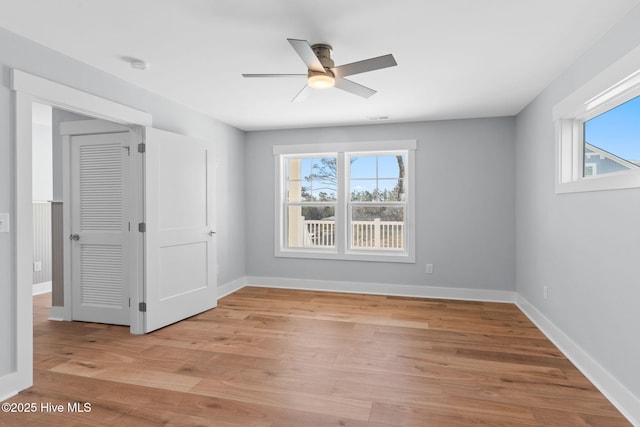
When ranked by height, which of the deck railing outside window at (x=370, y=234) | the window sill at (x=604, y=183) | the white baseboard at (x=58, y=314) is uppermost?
the window sill at (x=604, y=183)

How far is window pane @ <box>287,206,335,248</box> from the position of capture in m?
5.64

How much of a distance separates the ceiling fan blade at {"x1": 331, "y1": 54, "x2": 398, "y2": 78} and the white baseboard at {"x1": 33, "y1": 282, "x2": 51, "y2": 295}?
5178mm

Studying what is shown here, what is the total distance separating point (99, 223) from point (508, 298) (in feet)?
16.0

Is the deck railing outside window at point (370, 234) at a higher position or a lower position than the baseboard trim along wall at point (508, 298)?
higher

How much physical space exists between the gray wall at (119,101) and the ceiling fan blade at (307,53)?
6.22 feet

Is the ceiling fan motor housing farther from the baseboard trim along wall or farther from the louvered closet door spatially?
the baseboard trim along wall

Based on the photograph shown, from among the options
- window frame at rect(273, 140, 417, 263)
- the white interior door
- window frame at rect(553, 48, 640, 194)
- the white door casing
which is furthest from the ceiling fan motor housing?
window frame at rect(273, 140, 417, 263)

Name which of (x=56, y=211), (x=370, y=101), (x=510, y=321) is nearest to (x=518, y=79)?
(x=370, y=101)

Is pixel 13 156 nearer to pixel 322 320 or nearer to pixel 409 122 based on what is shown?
pixel 322 320

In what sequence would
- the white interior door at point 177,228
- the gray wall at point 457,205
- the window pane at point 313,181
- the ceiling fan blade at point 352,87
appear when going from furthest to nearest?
the window pane at point 313,181 < the gray wall at point 457,205 < the white interior door at point 177,228 < the ceiling fan blade at point 352,87

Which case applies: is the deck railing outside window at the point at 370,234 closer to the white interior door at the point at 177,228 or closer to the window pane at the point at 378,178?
the window pane at the point at 378,178

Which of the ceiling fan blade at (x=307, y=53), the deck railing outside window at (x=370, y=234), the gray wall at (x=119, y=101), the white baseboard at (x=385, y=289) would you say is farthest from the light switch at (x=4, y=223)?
the deck railing outside window at (x=370, y=234)

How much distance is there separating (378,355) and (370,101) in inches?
103

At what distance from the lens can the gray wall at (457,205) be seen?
4.84 m
